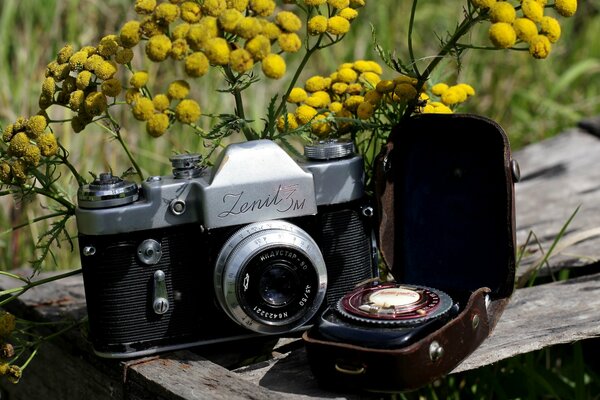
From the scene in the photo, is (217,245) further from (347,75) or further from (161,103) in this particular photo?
(347,75)

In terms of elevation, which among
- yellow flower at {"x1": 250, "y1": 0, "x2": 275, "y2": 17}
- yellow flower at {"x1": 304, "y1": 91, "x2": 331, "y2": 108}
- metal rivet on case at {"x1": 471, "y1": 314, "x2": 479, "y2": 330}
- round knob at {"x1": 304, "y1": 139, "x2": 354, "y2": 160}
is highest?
yellow flower at {"x1": 250, "y1": 0, "x2": 275, "y2": 17}

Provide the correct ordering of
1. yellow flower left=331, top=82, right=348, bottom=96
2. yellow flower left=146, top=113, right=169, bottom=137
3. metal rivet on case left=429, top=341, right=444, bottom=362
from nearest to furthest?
metal rivet on case left=429, top=341, right=444, bottom=362 → yellow flower left=146, top=113, right=169, bottom=137 → yellow flower left=331, top=82, right=348, bottom=96

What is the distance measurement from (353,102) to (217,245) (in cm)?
34

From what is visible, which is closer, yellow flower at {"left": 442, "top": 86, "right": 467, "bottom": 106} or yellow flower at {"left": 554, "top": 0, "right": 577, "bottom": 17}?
yellow flower at {"left": 554, "top": 0, "right": 577, "bottom": 17}

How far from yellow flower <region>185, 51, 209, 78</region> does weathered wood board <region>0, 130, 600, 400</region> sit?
1.38 feet

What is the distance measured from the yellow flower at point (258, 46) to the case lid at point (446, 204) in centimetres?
30

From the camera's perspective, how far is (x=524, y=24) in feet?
4.41

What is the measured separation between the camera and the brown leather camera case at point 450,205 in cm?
151

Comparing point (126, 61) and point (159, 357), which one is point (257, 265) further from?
point (126, 61)

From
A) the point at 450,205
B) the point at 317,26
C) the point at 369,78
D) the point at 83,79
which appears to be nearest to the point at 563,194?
the point at 450,205

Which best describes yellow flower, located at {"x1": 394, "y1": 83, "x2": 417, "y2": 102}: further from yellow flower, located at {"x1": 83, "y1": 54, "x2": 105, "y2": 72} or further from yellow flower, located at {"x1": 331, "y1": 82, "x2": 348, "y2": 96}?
yellow flower, located at {"x1": 83, "y1": 54, "x2": 105, "y2": 72}

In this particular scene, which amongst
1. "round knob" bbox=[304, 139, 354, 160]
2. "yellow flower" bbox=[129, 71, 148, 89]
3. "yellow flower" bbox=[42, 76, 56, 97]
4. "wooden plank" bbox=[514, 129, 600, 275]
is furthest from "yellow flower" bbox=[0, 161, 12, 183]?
"wooden plank" bbox=[514, 129, 600, 275]

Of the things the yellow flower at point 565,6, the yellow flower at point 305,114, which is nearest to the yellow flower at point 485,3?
the yellow flower at point 565,6

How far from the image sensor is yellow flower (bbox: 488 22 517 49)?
1325 millimetres
